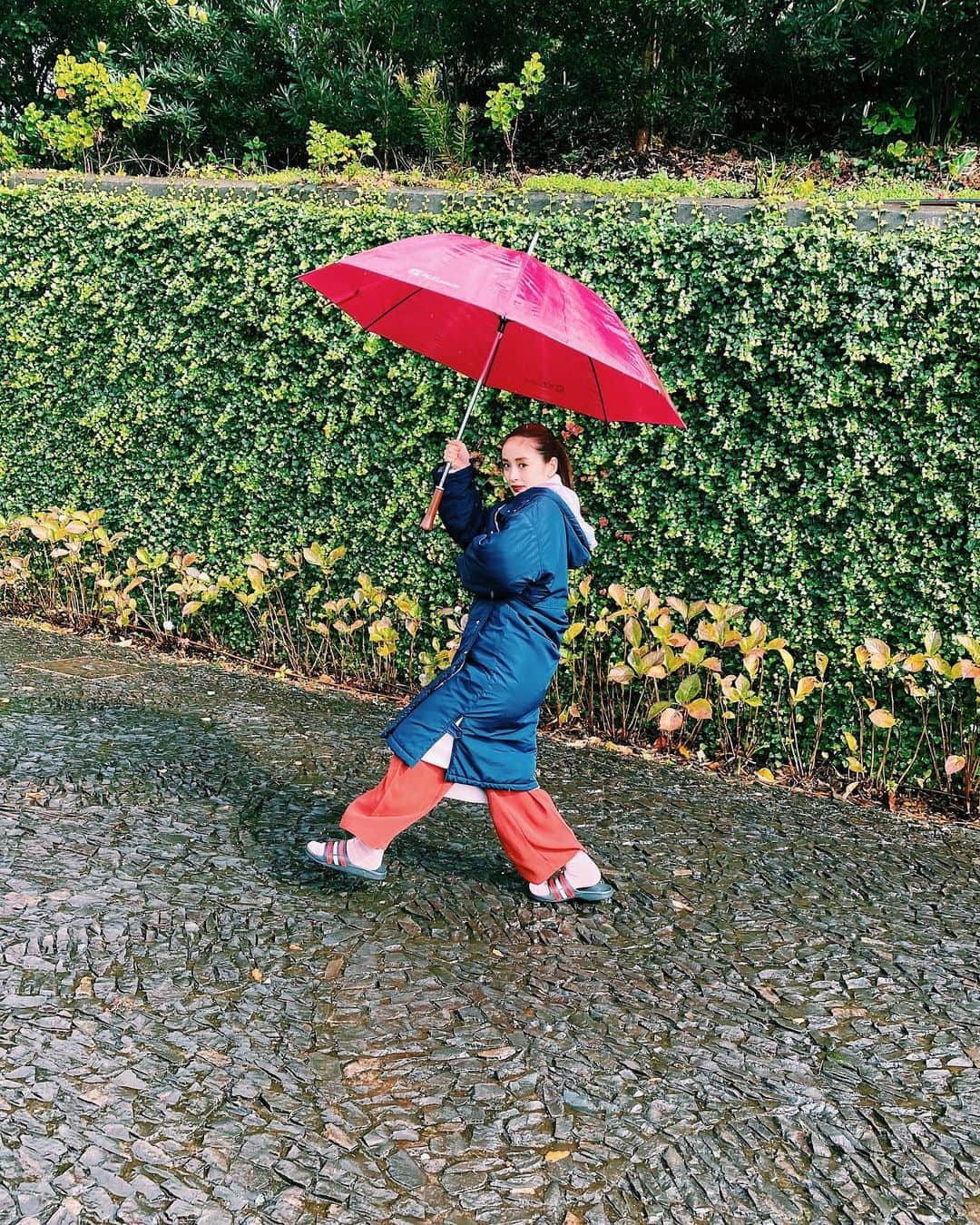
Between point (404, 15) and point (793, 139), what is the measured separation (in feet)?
10.0

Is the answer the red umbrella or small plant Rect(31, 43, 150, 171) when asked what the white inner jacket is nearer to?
the red umbrella

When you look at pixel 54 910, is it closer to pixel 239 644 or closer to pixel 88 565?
pixel 239 644

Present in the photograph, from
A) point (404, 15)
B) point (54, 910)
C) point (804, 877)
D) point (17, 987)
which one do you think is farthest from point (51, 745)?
point (404, 15)

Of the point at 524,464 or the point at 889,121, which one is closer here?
the point at 524,464

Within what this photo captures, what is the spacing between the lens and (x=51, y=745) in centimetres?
517

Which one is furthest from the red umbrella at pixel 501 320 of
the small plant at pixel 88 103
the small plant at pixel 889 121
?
the small plant at pixel 88 103

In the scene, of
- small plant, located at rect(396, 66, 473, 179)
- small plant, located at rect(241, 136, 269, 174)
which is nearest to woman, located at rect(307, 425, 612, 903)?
small plant, located at rect(396, 66, 473, 179)

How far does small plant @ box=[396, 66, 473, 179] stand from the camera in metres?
7.64

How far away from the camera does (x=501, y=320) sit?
12.8 feet

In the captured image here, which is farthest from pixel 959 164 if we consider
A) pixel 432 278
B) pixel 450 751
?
pixel 450 751

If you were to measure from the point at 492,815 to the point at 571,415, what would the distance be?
7.97 feet

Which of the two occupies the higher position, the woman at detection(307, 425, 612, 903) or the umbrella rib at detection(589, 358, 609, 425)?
the umbrella rib at detection(589, 358, 609, 425)

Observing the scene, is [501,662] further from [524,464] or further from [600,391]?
[600,391]

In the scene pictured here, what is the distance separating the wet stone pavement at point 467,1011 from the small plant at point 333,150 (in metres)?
4.31
